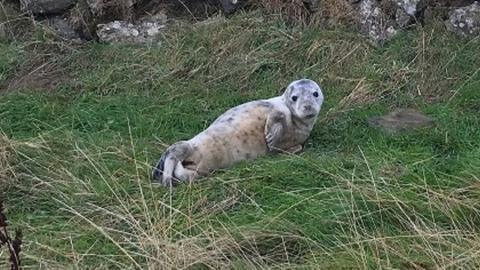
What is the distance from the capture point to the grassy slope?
4207mm

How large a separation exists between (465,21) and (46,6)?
11.4 ft

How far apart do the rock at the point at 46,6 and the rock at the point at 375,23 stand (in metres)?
2.47

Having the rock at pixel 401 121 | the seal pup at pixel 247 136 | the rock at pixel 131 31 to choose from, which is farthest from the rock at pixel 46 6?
the rock at pixel 401 121

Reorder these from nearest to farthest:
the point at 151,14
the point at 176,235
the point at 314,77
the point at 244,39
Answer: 1. the point at 176,235
2. the point at 314,77
3. the point at 244,39
4. the point at 151,14

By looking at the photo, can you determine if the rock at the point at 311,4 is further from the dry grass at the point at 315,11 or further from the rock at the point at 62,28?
the rock at the point at 62,28

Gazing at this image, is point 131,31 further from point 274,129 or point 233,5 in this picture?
point 274,129

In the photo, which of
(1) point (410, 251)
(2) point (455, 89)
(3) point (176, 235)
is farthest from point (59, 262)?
(2) point (455, 89)

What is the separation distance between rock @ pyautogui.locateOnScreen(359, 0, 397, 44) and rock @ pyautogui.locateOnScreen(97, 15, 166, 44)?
168 cm

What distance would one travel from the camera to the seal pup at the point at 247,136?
522 centimetres

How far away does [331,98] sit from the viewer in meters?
6.52

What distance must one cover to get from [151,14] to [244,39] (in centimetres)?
107

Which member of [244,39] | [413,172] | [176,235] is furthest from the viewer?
[244,39]

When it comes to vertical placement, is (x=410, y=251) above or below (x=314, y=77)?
above

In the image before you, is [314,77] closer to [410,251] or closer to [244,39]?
[244,39]
